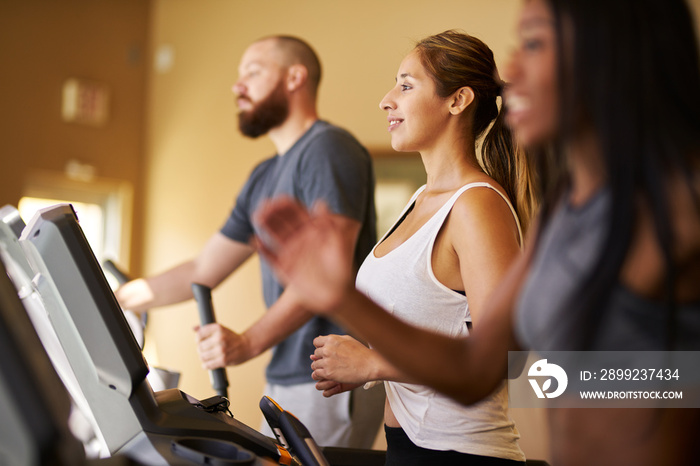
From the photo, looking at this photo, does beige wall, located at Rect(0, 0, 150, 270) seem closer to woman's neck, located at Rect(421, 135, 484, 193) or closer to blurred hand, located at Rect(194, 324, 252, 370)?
blurred hand, located at Rect(194, 324, 252, 370)

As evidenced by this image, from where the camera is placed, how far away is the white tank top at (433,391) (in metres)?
1.13

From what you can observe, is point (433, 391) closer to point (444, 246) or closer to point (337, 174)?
point (444, 246)

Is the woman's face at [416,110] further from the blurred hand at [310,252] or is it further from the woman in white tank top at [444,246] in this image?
the blurred hand at [310,252]

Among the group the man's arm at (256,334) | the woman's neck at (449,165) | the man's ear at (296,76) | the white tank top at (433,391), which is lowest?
the man's arm at (256,334)

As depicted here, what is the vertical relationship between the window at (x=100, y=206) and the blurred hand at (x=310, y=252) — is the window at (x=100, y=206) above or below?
below

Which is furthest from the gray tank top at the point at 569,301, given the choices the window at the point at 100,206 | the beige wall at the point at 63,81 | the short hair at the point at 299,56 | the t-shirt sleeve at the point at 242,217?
the window at the point at 100,206

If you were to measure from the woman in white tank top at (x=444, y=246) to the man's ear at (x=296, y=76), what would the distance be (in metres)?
1.00

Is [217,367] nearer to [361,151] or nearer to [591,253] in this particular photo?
[361,151]

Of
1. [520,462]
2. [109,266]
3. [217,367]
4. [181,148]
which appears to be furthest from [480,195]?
[181,148]

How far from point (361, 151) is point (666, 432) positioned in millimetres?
1488

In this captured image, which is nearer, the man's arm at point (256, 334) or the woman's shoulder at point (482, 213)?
the woman's shoulder at point (482, 213)

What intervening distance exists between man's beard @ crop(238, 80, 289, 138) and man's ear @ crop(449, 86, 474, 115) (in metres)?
1.06

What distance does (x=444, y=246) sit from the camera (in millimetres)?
1159

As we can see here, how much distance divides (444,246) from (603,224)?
51 cm
